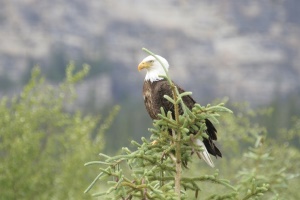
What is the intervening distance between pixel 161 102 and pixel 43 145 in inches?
427

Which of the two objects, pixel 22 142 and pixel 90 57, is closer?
pixel 22 142

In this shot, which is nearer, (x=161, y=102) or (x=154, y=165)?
(x=154, y=165)

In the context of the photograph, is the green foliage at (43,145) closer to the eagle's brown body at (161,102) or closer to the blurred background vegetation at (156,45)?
the eagle's brown body at (161,102)

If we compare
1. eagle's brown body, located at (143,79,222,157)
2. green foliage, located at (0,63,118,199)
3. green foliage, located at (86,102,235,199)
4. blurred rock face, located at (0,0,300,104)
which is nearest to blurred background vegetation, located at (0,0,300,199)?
blurred rock face, located at (0,0,300,104)

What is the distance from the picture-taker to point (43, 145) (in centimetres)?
1480

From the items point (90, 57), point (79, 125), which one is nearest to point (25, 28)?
point (90, 57)

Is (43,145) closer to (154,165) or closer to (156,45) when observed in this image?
(154,165)

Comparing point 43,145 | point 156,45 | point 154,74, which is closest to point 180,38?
point 156,45

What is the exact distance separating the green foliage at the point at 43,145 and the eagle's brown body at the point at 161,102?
8692 millimetres

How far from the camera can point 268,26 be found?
610ft

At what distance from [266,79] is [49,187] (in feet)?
567

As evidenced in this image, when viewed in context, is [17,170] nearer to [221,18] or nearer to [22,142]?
[22,142]

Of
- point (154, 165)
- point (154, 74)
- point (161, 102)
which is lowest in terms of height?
point (154, 165)

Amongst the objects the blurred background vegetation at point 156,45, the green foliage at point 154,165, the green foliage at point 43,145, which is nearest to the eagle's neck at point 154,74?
the green foliage at point 154,165
